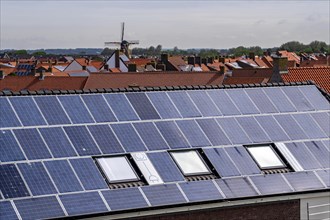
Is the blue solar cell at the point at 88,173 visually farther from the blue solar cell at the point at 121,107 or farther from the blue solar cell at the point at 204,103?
the blue solar cell at the point at 204,103

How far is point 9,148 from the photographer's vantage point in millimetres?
21266

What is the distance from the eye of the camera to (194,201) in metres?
21.7

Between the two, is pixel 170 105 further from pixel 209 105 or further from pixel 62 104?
pixel 62 104

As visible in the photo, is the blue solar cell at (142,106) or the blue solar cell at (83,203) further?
the blue solar cell at (142,106)

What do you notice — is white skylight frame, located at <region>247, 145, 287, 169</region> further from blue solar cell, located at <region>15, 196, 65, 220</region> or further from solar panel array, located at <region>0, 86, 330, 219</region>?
blue solar cell, located at <region>15, 196, 65, 220</region>

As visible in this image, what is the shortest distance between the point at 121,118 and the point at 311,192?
18.6 feet

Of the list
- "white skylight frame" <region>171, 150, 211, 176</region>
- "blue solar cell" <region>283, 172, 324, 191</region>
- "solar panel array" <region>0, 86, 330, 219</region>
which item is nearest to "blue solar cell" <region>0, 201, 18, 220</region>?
"solar panel array" <region>0, 86, 330, 219</region>

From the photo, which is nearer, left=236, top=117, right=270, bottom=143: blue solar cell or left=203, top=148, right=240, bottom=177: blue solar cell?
left=203, top=148, right=240, bottom=177: blue solar cell

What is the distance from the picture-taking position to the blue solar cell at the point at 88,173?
2120 cm

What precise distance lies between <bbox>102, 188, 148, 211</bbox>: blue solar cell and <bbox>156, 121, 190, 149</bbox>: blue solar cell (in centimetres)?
267

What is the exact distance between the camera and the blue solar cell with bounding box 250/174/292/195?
23.1 metres

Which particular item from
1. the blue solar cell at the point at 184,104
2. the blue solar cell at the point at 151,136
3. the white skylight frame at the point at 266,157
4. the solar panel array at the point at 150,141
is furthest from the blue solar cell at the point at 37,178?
the white skylight frame at the point at 266,157

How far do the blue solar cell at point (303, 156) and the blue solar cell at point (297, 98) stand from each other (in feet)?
7.52

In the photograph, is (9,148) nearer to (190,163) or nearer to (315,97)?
(190,163)
